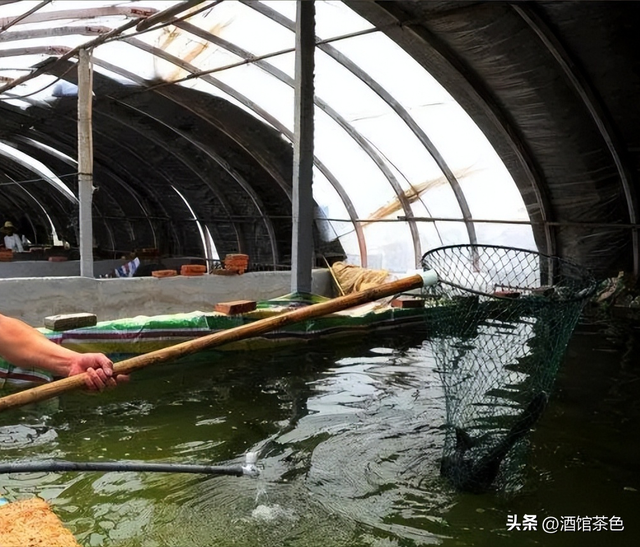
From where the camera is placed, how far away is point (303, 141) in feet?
26.8

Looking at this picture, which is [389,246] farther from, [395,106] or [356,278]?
[395,106]

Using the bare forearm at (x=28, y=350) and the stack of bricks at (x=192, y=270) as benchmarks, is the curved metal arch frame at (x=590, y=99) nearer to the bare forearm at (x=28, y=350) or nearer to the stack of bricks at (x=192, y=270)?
the stack of bricks at (x=192, y=270)

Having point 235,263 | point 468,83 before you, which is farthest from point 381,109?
point 235,263

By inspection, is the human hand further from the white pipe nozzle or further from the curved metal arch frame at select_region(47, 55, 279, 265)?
the curved metal arch frame at select_region(47, 55, 279, 265)

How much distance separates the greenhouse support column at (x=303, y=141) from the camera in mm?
8047

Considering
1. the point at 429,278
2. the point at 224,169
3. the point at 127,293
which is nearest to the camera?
the point at 429,278

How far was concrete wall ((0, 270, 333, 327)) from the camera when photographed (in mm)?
7609

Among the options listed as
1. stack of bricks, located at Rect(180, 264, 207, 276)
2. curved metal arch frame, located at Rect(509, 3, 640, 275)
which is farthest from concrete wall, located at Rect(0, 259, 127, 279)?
curved metal arch frame, located at Rect(509, 3, 640, 275)

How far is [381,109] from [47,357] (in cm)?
930

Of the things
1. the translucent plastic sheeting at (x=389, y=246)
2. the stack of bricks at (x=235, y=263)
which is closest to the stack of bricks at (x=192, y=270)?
the stack of bricks at (x=235, y=263)

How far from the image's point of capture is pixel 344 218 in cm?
1420

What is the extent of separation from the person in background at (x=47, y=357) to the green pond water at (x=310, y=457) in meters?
1.03

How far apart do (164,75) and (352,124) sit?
3946 millimetres

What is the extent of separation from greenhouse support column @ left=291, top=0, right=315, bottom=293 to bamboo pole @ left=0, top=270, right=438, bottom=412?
4463mm
